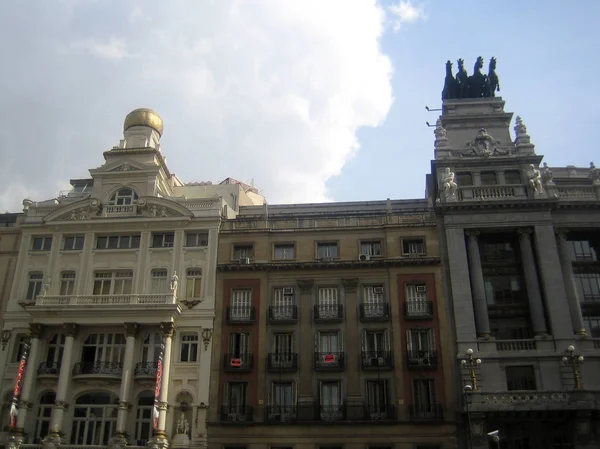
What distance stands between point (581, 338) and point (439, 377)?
34.7 ft

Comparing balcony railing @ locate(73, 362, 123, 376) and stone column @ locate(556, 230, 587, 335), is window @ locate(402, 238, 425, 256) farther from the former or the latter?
balcony railing @ locate(73, 362, 123, 376)

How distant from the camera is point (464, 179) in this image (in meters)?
51.8

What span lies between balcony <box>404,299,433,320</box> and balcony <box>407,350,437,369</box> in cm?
260

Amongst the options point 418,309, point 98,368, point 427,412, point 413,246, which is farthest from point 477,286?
point 98,368

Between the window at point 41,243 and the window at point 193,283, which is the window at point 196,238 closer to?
the window at point 193,283

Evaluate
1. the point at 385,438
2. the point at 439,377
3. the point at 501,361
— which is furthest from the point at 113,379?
the point at 501,361

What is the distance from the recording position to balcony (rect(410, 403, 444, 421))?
140 ft

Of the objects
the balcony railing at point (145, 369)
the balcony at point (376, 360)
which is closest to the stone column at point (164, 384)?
the balcony railing at point (145, 369)

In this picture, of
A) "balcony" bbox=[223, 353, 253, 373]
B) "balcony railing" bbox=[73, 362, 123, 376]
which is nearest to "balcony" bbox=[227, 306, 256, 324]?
"balcony" bbox=[223, 353, 253, 373]

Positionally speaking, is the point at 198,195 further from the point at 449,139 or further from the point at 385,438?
the point at 385,438

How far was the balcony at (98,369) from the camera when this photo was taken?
45281mm

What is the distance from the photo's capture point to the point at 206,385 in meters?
44.8

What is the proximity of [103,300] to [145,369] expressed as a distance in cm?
649

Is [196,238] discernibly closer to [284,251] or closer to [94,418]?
[284,251]
